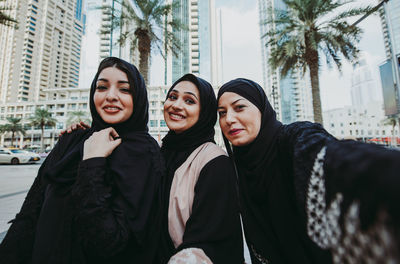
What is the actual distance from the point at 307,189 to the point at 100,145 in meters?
1.04

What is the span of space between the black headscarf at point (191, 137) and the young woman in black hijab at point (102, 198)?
12 centimetres

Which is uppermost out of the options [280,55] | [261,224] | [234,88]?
[280,55]

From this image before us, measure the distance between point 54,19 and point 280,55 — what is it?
88.4 metres

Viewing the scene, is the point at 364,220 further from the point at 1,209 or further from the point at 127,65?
the point at 1,209

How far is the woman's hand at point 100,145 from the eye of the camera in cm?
102

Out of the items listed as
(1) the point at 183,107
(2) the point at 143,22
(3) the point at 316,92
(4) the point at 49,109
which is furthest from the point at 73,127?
(4) the point at 49,109

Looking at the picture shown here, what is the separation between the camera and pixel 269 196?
115 cm

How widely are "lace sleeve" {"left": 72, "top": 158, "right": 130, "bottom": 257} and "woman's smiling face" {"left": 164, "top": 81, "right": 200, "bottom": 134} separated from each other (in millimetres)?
598

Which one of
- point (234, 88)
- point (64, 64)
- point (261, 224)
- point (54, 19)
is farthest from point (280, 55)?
point (64, 64)

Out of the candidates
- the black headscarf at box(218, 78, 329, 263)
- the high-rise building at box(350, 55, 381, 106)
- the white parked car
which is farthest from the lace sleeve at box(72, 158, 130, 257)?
the high-rise building at box(350, 55, 381, 106)

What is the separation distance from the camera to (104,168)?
0.99m

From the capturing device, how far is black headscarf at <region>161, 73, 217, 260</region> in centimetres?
127

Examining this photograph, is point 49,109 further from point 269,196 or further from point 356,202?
point 356,202

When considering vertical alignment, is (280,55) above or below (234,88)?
above
